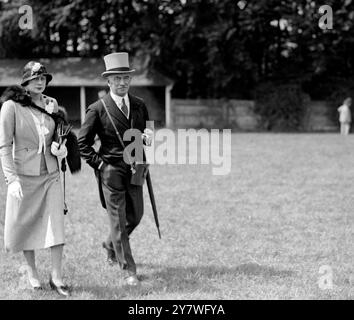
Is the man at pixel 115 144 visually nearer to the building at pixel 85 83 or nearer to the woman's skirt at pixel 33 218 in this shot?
the woman's skirt at pixel 33 218

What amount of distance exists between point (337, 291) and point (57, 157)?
280cm

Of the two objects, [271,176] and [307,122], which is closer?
[271,176]

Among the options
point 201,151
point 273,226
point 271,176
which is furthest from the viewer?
point 201,151

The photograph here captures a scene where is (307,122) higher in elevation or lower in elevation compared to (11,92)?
lower

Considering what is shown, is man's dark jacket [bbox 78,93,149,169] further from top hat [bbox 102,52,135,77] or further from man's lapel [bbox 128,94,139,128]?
top hat [bbox 102,52,135,77]

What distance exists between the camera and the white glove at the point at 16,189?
16.1 ft

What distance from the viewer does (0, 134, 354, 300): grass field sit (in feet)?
17.7

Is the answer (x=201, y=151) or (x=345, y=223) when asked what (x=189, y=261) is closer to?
(x=345, y=223)

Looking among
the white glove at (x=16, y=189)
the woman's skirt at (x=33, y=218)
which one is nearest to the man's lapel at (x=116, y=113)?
the woman's skirt at (x=33, y=218)

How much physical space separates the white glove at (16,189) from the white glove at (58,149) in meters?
0.43

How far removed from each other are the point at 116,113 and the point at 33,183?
109 centimetres

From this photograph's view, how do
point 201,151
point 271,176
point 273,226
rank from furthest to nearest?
1. point 201,151
2. point 271,176
3. point 273,226
